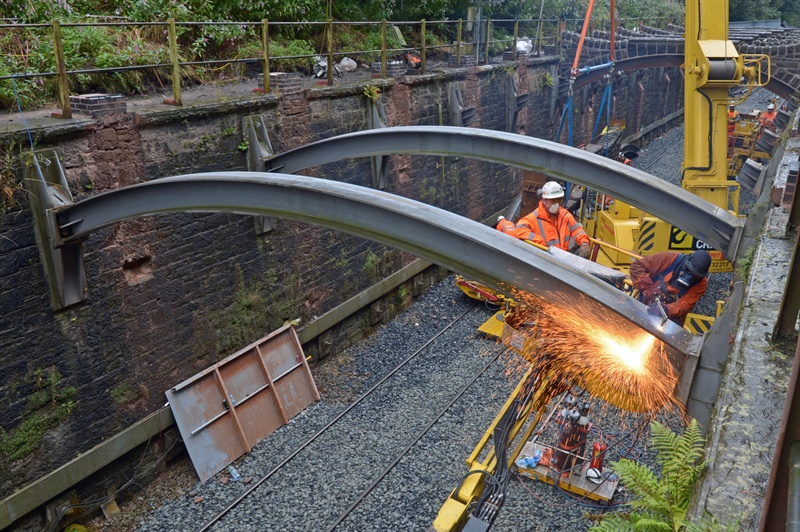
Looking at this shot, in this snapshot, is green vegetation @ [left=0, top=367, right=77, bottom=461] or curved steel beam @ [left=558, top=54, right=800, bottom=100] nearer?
green vegetation @ [left=0, top=367, right=77, bottom=461]

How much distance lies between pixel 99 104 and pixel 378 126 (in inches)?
203

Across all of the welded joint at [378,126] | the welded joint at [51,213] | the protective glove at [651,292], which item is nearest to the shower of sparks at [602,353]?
the protective glove at [651,292]

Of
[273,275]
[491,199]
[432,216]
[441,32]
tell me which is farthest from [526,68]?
[432,216]

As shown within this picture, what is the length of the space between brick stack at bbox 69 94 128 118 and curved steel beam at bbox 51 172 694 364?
3.50 ft

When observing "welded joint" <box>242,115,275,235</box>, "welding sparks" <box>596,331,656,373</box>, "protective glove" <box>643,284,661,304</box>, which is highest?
"welded joint" <box>242,115,275,235</box>

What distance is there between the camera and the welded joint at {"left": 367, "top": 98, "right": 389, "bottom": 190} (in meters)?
11.3

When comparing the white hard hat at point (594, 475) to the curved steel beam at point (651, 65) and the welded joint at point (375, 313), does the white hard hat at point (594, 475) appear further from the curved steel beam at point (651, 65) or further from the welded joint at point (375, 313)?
the curved steel beam at point (651, 65)

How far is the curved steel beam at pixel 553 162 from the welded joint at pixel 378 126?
10.2ft

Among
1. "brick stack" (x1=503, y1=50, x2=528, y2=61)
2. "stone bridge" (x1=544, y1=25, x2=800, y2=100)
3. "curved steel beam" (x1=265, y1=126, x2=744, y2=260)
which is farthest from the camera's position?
"stone bridge" (x1=544, y1=25, x2=800, y2=100)

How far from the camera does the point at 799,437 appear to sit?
2.17 meters

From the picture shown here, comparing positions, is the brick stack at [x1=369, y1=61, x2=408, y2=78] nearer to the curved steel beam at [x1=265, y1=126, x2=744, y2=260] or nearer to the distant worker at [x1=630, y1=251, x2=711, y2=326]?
the curved steel beam at [x1=265, y1=126, x2=744, y2=260]

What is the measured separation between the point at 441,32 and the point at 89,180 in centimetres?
1297

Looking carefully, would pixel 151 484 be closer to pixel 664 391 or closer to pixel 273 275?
pixel 273 275

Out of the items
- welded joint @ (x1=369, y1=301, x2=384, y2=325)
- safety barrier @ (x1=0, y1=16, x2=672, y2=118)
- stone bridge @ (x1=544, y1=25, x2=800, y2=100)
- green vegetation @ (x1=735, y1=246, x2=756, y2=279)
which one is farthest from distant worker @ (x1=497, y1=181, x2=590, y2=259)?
stone bridge @ (x1=544, y1=25, x2=800, y2=100)
